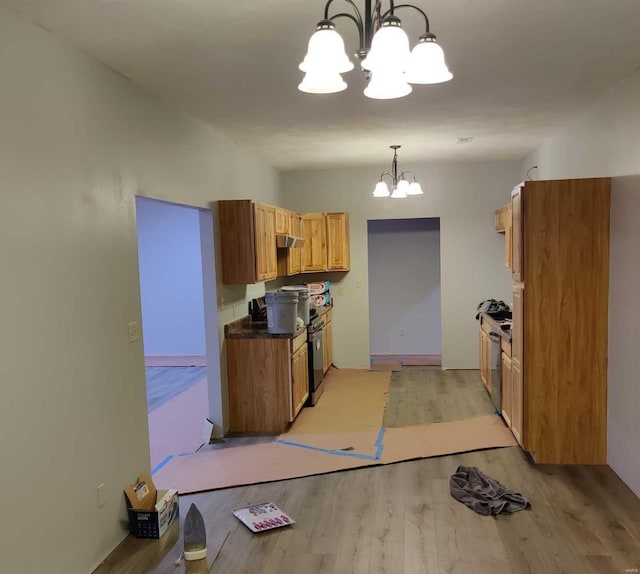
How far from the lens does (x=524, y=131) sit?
496 cm

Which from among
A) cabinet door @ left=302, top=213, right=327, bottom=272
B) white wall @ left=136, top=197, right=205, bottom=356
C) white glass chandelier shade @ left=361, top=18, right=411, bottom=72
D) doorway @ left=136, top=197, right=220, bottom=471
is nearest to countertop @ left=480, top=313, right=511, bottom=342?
cabinet door @ left=302, top=213, right=327, bottom=272

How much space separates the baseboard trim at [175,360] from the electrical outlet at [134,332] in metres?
4.86

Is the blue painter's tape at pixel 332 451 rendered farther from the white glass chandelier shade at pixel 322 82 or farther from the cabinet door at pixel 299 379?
the white glass chandelier shade at pixel 322 82

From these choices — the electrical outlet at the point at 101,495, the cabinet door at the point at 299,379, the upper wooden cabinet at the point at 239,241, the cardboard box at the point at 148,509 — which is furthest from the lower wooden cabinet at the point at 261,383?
the electrical outlet at the point at 101,495

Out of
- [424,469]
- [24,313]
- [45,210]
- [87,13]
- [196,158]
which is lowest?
[424,469]

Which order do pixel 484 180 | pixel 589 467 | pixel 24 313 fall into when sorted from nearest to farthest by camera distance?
pixel 24 313 → pixel 589 467 → pixel 484 180

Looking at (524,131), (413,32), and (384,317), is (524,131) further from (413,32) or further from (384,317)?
(384,317)

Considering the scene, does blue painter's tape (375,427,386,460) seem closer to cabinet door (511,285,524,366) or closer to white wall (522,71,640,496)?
cabinet door (511,285,524,366)

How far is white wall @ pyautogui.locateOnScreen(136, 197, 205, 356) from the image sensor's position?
8.03m

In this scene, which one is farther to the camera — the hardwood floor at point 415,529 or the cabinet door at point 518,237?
the cabinet door at point 518,237

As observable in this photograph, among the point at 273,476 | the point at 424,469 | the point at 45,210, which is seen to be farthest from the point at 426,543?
the point at 45,210

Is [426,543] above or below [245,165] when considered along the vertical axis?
below

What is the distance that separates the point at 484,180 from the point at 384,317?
253 centimetres

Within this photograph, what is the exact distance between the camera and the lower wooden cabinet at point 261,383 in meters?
4.80
